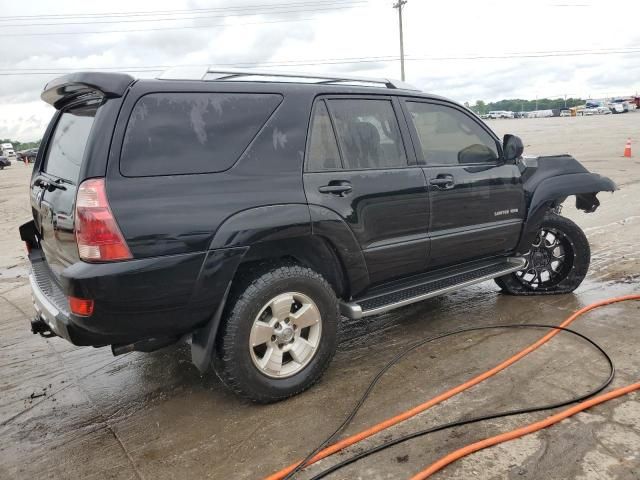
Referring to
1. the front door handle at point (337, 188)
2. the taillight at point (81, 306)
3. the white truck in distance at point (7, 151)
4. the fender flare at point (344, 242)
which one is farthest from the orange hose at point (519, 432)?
the white truck in distance at point (7, 151)

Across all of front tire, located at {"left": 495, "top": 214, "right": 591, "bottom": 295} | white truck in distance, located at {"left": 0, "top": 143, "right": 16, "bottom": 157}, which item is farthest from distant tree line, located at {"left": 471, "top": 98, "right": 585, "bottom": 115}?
front tire, located at {"left": 495, "top": 214, "right": 591, "bottom": 295}

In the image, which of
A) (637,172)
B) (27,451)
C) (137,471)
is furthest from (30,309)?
(637,172)

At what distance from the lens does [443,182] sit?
379 centimetres

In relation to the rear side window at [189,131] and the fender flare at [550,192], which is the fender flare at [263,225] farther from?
the fender flare at [550,192]

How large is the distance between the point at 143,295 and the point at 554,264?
392 centimetres

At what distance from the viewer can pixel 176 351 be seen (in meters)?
3.97

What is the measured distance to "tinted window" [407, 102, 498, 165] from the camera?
12.6ft

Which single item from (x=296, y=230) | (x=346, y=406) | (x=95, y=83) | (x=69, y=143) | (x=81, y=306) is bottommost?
(x=346, y=406)

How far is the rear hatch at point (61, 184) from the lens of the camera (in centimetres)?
276

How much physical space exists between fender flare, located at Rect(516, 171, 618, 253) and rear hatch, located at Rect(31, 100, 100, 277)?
11.4 feet

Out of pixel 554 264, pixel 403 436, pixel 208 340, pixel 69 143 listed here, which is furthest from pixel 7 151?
pixel 403 436

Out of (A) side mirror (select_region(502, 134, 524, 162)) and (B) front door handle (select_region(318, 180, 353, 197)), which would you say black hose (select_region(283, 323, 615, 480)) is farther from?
(A) side mirror (select_region(502, 134, 524, 162))

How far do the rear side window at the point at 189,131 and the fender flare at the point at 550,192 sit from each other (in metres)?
2.56

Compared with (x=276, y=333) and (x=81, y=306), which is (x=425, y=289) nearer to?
(x=276, y=333)
